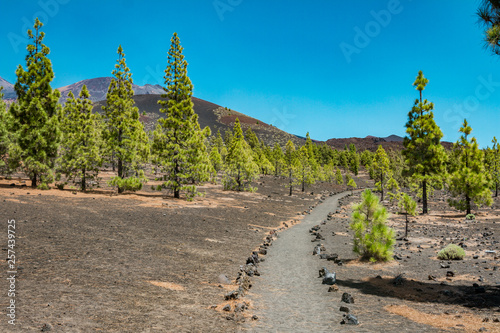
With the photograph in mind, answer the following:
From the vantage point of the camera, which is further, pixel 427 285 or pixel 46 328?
pixel 427 285

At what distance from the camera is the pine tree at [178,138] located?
1147 inches

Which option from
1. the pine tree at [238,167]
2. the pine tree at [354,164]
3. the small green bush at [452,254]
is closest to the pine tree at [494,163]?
the pine tree at [238,167]

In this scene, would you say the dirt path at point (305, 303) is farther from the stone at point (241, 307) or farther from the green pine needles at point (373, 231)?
the green pine needles at point (373, 231)

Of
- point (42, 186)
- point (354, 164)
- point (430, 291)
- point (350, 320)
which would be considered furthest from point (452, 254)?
point (354, 164)

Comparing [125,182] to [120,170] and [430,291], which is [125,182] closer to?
[120,170]

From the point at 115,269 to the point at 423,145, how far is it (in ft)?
105

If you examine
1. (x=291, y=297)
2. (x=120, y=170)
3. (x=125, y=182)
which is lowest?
(x=291, y=297)

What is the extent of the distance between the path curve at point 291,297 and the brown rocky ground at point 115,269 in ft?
3.29

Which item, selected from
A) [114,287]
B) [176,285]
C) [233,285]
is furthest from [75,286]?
[233,285]

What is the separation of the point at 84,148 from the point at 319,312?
27.6 m

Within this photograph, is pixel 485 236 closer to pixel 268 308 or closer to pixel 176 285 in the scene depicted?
pixel 268 308

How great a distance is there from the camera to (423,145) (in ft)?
104

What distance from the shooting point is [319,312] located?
7719 millimetres

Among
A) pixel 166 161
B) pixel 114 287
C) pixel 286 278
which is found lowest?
pixel 286 278
